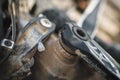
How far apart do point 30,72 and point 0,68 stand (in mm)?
70

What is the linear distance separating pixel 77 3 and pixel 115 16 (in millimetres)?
348

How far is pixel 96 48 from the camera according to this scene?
646 millimetres

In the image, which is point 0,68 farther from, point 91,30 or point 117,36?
point 117,36

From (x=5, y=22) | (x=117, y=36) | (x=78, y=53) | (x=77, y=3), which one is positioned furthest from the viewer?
(x=117, y=36)

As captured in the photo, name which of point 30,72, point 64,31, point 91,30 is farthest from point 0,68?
point 91,30

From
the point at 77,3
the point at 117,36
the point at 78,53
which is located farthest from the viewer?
the point at 117,36

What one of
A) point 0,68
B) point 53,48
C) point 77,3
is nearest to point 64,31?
point 53,48

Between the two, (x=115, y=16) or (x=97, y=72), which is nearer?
(x=97, y=72)

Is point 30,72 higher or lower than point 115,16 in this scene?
higher

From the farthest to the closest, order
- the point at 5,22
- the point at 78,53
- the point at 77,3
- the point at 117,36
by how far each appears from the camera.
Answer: the point at 117,36 < the point at 77,3 < the point at 5,22 < the point at 78,53

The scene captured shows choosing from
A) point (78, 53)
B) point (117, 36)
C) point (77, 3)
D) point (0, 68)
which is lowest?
point (117, 36)

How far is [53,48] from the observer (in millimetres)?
683

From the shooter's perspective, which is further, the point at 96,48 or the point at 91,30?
the point at 91,30

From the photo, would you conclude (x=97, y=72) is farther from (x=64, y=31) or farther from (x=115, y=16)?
(x=115, y=16)
